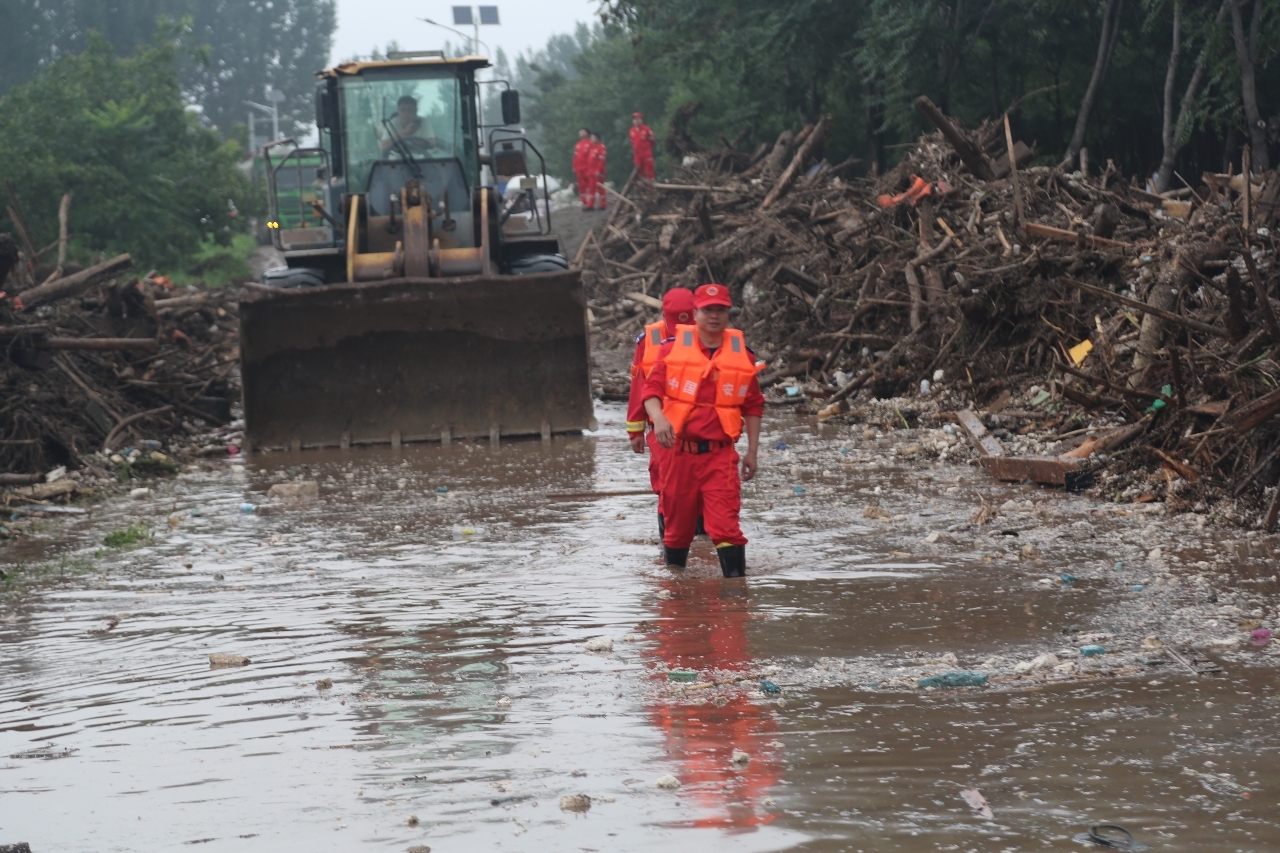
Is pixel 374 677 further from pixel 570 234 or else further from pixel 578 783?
pixel 570 234

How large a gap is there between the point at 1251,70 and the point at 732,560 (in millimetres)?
13503

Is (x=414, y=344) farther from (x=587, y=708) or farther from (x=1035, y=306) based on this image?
(x=587, y=708)

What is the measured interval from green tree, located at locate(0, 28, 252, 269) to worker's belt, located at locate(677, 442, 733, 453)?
22473 millimetres

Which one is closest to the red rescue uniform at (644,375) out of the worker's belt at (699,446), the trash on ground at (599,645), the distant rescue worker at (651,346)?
the distant rescue worker at (651,346)

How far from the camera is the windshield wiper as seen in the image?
14250mm

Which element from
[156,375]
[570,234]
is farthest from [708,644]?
[570,234]

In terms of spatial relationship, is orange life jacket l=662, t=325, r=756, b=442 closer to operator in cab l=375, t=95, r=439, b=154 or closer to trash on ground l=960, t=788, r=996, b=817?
trash on ground l=960, t=788, r=996, b=817

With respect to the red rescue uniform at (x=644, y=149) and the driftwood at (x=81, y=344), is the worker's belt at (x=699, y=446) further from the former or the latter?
the red rescue uniform at (x=644, y=149)

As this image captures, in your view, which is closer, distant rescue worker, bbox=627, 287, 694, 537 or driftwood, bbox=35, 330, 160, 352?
distant rescue worker, bbox=627, 287, 694, 537

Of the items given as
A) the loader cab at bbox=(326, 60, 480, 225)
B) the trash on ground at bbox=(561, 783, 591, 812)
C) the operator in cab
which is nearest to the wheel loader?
the loader cab at bbox=(326, 60, 480, 225)

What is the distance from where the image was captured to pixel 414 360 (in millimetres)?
12953

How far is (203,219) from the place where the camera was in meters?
33.1

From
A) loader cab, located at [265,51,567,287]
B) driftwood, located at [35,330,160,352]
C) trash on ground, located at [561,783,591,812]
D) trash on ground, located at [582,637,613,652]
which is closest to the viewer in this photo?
trash on ground, located at [561,783,591,812]

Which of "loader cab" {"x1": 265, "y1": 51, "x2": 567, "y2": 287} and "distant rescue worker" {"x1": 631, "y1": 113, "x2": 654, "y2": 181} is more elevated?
"distant rescue worker" {"x1": 631, "y1": 113, "x2": 654, "y2": 181}
